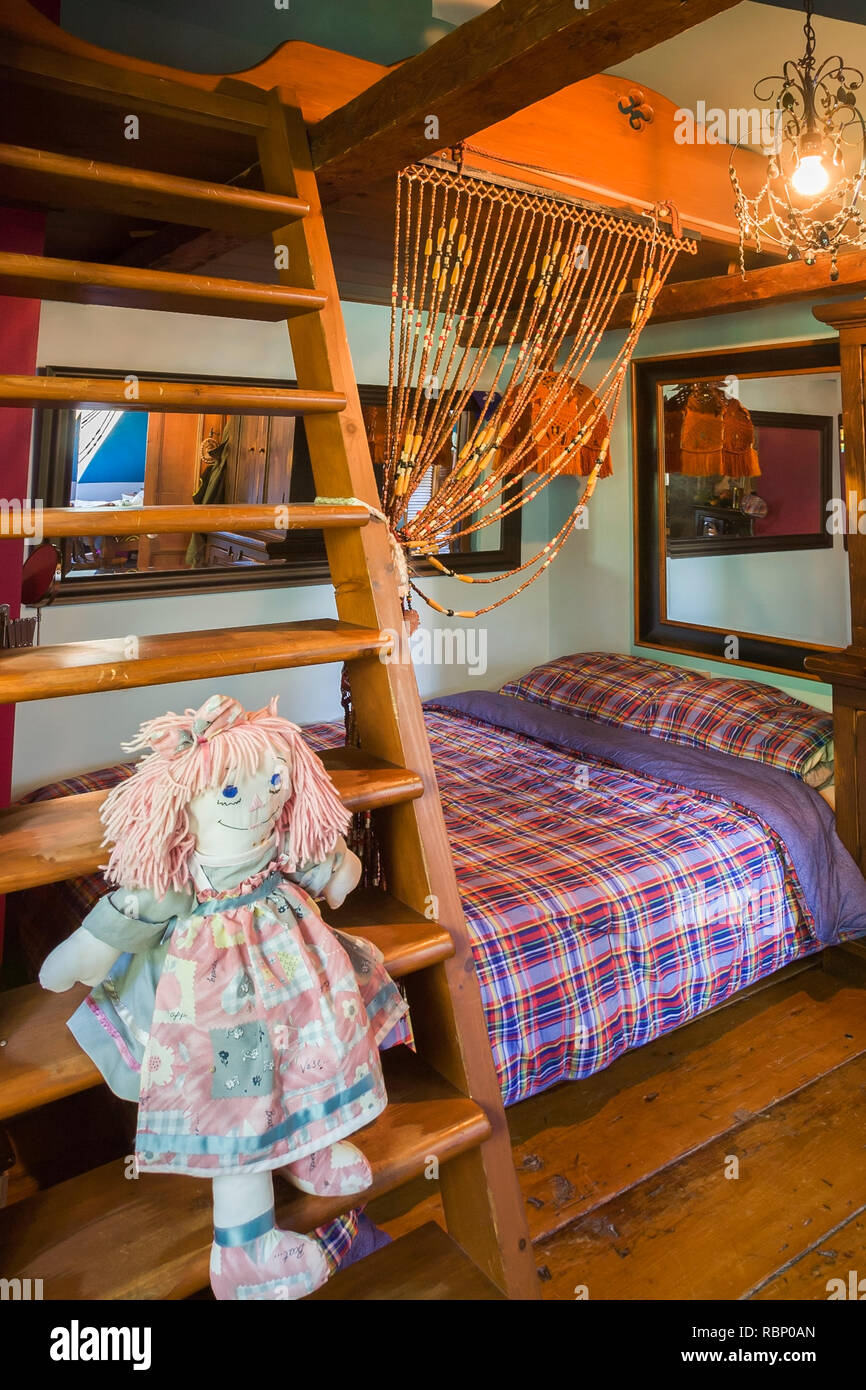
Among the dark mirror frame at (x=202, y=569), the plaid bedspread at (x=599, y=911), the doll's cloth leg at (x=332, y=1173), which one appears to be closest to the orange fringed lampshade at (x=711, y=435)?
the dark mirror frame at (x=202, y=569)

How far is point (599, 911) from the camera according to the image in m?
2.32

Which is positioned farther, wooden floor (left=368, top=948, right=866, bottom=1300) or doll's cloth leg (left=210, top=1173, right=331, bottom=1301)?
wooden floor (left=368, top=948, right=866, bottom=1300)

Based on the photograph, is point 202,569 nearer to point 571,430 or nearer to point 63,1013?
point 571,430

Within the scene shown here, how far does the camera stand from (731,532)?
11.9 feet

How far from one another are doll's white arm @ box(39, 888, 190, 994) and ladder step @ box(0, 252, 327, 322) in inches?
34.2

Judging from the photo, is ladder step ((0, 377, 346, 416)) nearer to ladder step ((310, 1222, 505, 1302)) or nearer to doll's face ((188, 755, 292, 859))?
doll's face ((188, 755, 292, 859))

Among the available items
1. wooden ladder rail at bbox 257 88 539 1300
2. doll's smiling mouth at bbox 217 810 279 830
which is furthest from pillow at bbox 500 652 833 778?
doll's smiling mouth at bbox 217 810 279 830

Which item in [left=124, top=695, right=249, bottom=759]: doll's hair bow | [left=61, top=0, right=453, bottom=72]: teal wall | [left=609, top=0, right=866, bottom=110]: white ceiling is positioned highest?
[left=609, top=0, right=866, bottom=110]: white ceiling

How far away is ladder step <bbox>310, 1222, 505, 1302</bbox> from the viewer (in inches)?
52.1

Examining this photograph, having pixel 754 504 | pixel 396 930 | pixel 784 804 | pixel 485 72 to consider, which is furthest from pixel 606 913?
pixel 754 504

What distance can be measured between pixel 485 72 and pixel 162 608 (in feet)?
8.16

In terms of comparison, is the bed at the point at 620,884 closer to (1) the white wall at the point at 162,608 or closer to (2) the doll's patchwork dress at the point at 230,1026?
(1) the white wall at the point at 162,608

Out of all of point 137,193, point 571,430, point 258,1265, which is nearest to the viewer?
point 258,1265

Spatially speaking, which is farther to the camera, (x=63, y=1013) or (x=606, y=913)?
(x=606, y=913)
